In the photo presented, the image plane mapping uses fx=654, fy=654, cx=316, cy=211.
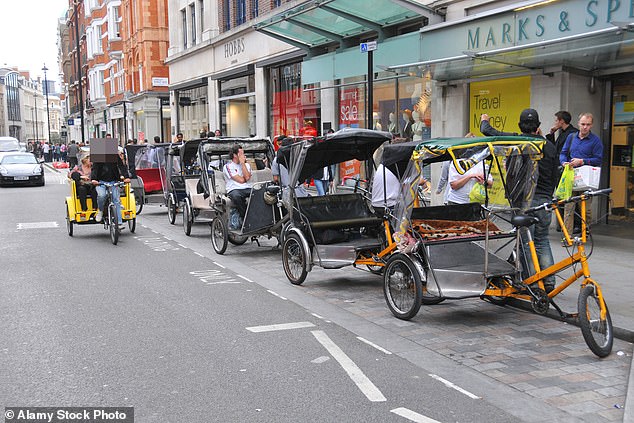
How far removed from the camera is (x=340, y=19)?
1616 cm

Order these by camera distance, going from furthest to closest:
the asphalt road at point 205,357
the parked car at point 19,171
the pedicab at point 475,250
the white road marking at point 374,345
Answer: the parked car at point 19,171, the pedicab at point 475,250, the white road marking at point 374,345, the asphalt road at point 205,357

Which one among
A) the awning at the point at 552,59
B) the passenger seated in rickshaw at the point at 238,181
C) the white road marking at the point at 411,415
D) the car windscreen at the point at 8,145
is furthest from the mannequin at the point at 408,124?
the car windscreen at the point at 8,145

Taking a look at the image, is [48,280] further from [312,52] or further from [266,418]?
[312,52]

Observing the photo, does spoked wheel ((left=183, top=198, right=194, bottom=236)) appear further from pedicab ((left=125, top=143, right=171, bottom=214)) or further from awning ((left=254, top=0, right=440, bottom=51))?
awning ((left=254, top=0, right=440, bottom=51))

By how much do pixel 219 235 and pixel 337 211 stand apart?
295cm

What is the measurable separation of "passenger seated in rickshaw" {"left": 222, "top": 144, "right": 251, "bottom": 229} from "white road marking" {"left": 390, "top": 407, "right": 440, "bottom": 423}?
277 inches

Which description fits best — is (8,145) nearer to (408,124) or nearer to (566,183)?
(408,124)

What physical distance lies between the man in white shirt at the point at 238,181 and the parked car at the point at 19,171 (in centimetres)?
1932

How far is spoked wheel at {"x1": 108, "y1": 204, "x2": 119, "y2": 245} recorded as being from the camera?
12180 mm

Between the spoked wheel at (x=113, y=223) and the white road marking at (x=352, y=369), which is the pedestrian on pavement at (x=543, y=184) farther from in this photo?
the spoked wheel at (x=113, y=223)

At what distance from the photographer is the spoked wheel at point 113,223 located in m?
12.2

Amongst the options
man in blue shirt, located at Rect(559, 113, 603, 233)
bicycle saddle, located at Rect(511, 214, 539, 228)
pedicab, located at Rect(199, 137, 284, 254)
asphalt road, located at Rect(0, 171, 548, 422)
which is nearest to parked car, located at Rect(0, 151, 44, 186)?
pedicab, located at Rect(199, 137, 284, 254)

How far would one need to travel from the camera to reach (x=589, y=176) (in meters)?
9.55

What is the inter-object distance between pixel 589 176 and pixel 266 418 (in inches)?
276
